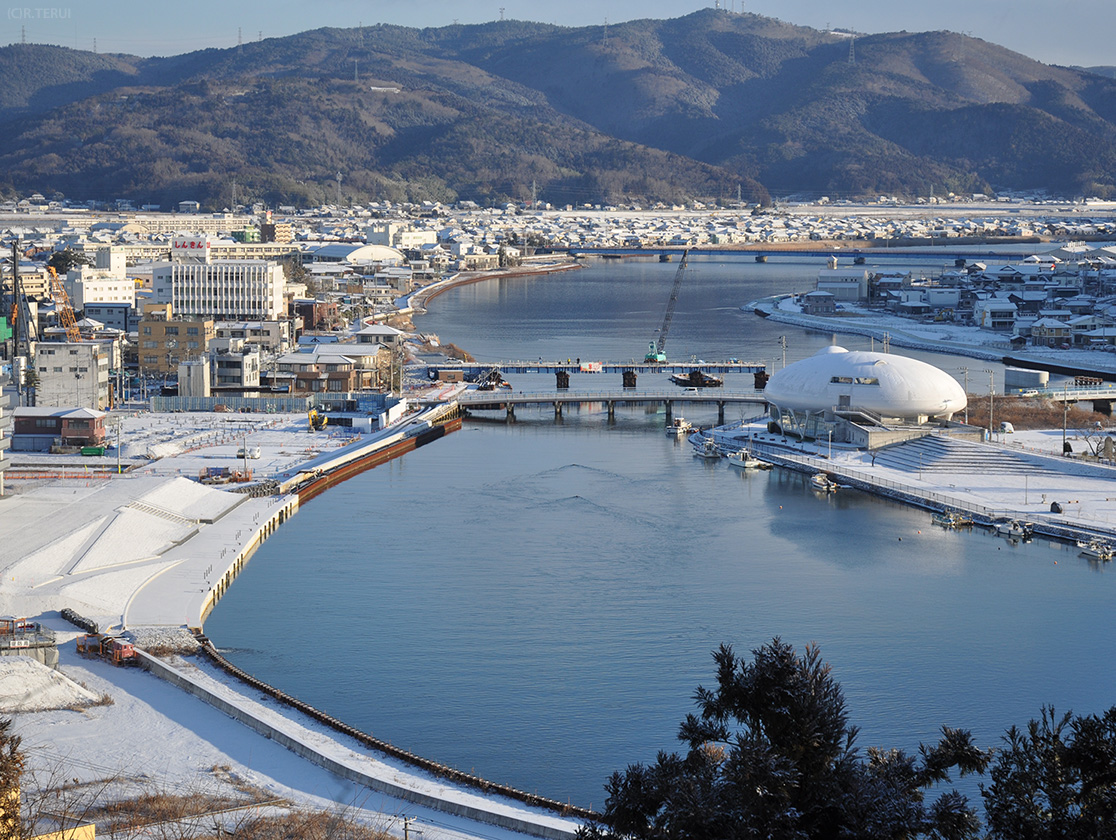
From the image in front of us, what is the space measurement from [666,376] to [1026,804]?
56.5 ft

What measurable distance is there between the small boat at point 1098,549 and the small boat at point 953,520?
1.03 meters

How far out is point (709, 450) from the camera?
15562 millimetres

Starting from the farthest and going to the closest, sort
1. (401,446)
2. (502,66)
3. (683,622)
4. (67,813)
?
(502,66) < (401,446) < (683,622) < (67,813)

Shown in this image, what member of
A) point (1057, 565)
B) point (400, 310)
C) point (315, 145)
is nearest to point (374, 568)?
point (1057, 565)

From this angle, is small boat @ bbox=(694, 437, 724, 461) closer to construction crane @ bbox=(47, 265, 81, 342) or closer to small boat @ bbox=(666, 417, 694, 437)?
small boat @ bbox=(666, 417, 694, 437)

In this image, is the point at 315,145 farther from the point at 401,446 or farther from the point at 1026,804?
the point at 1026,804

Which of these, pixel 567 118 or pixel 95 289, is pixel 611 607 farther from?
pixel 567 118

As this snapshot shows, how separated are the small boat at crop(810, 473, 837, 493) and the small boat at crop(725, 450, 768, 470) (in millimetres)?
889

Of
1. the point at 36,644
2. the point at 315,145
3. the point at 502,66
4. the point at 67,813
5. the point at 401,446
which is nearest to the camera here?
the point at 67,813

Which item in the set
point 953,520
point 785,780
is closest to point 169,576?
point 953,520

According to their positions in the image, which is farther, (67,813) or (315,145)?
(315,145)

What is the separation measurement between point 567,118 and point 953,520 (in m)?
95.1

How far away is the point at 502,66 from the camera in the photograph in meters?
119

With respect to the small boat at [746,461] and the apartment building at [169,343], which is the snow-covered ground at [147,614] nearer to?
the small boat at [746,461]
